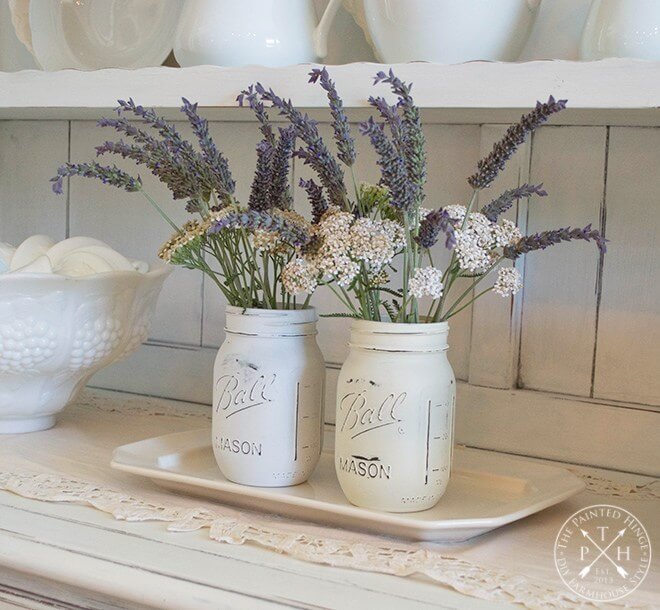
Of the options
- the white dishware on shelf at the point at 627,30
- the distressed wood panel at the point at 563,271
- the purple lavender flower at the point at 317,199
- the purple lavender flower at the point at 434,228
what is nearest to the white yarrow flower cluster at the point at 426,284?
the purple lavender flower at the point at 434,228

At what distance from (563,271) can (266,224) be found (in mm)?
398

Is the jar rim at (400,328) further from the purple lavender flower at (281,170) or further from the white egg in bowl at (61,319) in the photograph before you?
the white egg in bowl at (61,319)

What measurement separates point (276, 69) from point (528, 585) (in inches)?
17.9

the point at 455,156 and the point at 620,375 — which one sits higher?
the point at 455,156

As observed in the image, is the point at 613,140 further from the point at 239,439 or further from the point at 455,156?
the point at 239,439

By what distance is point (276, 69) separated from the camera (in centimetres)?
84

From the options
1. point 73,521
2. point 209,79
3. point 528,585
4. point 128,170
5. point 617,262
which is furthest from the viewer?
point 128,170

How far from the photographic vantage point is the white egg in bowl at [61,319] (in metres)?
0.95

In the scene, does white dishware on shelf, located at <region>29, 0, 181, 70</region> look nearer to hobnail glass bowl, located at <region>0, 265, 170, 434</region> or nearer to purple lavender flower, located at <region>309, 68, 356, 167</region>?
hobnail glass bowl, located at <region>0, 265, 170, 434</region>

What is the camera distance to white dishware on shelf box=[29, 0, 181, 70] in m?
1.05

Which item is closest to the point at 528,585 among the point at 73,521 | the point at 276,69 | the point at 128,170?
the point at 73,521

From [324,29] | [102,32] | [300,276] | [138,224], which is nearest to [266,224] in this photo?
[300,276]

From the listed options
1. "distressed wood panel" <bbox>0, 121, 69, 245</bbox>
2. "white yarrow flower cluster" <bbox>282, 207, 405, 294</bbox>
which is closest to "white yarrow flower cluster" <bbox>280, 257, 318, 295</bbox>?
"white yarrow flower cluster" <bbox>282, 207, 405, 294</bbox>

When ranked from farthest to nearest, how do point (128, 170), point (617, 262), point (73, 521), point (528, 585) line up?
point (128, 170) < point (617, 262) < point (73, 521) < point (528, 585)
